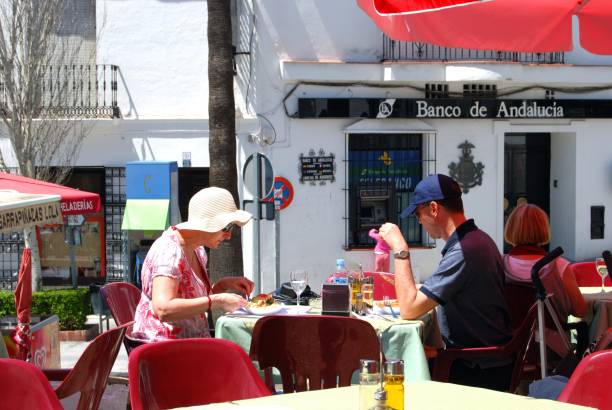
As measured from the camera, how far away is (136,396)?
3.74 m

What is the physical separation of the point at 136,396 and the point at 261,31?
40.5ft

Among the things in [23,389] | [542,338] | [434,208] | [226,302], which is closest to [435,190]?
[434,208]

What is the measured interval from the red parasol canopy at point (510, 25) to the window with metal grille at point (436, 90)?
10.1m

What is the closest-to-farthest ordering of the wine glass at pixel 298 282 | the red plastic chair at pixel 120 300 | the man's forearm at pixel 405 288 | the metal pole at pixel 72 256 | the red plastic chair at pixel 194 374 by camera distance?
the red plastic chair at pixel 194 374 < the man's forearm at pixel 405 288 < the wine glass at pixel 298 282 < the red plastic chair at pixel 120 300 < the metal pole at pixel 72 256

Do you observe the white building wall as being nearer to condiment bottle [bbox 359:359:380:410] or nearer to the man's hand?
the man's hand

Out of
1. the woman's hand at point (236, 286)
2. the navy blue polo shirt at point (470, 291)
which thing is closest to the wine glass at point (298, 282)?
the woman's hand at point (236, 286)

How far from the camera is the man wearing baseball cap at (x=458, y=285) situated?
198 inches

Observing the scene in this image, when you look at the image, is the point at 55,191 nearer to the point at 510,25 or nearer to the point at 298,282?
the point at 298,282

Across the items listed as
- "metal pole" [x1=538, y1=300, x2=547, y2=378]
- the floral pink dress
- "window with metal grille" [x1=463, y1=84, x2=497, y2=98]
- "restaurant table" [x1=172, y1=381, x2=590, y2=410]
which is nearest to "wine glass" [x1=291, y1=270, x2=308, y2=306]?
the floral pink dress

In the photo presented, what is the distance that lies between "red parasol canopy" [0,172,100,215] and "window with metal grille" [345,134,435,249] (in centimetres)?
763

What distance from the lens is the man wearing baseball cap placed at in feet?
16.5

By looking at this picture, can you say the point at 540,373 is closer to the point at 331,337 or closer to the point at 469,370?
the point at 469,370

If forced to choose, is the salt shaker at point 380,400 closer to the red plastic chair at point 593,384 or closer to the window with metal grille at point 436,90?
the red plastic chair at point 593,384

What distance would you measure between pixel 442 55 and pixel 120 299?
10.8 m
